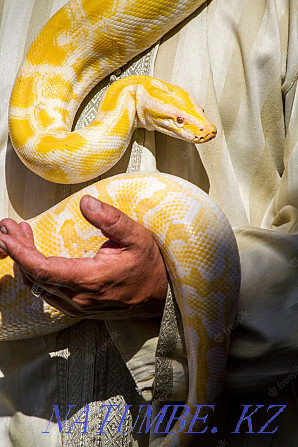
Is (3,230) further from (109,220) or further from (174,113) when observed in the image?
(174,113)

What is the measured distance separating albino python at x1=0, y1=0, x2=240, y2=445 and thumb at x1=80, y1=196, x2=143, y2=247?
106mm

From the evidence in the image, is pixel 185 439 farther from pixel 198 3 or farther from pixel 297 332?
pixel 198 3

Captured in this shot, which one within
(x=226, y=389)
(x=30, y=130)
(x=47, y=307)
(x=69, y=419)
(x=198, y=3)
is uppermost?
(x=198, y=3)

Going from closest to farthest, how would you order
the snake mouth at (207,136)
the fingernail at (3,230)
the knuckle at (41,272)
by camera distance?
the knuckle at (41,272), the fingernail at (3,230), the snake mouth at (207,136)

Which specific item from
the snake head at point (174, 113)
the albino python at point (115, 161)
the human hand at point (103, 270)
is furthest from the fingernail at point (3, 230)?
the snake head at point (174, 113)

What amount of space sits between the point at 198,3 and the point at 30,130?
1.86 ft

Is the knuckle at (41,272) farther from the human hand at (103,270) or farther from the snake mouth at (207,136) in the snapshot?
the snake mouth at (207,136)

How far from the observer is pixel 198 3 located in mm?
1349

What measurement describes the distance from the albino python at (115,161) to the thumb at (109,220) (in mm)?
106

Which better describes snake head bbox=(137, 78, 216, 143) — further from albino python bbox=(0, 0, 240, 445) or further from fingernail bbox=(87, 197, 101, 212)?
fingernail bbox=(87, 197, 101, 212)

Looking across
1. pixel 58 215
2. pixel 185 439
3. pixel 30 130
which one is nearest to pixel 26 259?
pixel 58 215

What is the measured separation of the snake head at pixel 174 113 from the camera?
1.23 m

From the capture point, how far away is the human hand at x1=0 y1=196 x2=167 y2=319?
1.00m

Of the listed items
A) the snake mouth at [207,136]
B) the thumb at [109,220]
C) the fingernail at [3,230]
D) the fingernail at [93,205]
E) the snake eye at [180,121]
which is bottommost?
the fingernail at [3,230]
